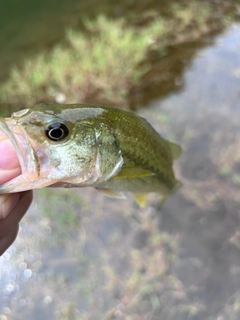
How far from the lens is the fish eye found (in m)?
1.49

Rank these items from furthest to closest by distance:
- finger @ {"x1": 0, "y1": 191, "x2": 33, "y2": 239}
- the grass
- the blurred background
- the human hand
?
the grass
the blurred background
finger @ {"x1": 0, "y1": 191, "x2": 33, "y2": 239}
the human hand

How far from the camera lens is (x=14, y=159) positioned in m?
1.42

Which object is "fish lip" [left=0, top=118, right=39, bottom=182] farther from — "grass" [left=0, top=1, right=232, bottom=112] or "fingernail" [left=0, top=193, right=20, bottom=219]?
"grass" [left=0, top=1, right=232, bottom=112]

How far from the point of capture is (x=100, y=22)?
7.37m

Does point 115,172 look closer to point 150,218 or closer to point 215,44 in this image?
point 150,218

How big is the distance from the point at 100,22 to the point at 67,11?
7.95 ft

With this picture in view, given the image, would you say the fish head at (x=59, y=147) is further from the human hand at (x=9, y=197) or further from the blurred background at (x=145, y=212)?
the blurred background at (x=145, y=212)

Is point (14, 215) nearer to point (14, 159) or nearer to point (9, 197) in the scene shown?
point (9, 197)

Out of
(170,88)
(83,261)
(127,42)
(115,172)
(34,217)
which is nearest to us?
(115,172)

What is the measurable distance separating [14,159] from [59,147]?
7.8 inches

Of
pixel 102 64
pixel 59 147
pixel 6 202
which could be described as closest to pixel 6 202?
pixel 6 202

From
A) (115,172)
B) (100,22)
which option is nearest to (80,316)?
(115,172)

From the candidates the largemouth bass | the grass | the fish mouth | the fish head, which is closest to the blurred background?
the grass

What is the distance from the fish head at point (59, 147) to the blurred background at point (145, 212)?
6.74ft
